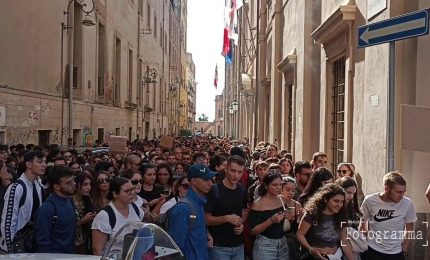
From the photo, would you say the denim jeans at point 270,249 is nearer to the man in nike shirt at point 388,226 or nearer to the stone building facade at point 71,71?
the man in nike shirt at point 388,226

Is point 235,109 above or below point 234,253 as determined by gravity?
above

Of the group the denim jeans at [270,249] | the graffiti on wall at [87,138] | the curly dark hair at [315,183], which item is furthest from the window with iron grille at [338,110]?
the graffiti on wall at [87,138]

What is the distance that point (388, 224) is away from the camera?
219 inches

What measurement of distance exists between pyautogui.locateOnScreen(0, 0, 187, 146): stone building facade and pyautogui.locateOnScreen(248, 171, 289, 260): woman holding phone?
9.41 metres

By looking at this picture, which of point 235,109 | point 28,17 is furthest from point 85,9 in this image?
point 235,109

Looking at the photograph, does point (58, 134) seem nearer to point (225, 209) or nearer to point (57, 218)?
point (57, 218)

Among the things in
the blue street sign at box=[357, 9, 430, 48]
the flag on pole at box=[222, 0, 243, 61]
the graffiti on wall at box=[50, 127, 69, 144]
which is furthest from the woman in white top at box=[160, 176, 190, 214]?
the flag on pole at box=[222, 0, 243, 61]

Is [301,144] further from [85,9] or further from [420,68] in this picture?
[85,9]

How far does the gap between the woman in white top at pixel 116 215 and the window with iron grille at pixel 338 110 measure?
7.47m

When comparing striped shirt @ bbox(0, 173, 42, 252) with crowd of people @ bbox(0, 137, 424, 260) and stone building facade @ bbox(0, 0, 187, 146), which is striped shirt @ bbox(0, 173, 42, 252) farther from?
stone building facade @ bbox(0, 0, 187, 146)

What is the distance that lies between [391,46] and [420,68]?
8.79ft

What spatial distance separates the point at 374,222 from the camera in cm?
560

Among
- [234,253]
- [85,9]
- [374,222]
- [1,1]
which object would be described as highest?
[85,9]

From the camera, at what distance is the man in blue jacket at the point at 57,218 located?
5.18 metres
